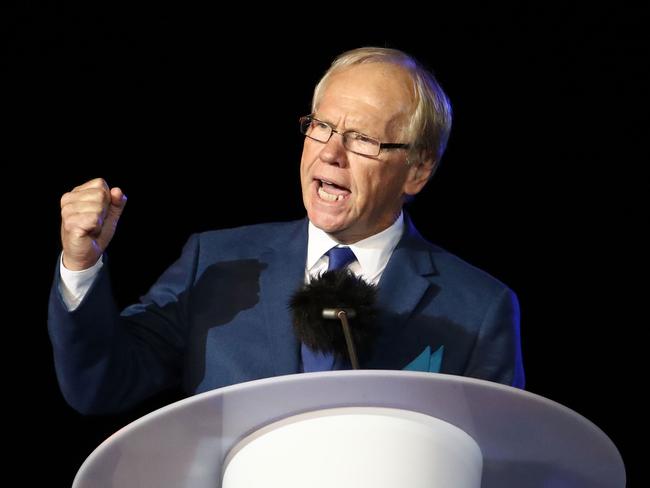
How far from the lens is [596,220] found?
3133 millimetres

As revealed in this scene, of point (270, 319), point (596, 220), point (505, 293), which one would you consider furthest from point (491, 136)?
point (270, 319)

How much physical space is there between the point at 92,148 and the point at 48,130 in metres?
0.13

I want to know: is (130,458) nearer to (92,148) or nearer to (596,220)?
(92,148)

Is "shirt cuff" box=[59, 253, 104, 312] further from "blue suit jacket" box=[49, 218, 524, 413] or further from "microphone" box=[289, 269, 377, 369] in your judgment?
"microphone" box=[289, 269, 377, 369]

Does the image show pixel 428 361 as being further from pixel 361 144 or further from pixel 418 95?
pixel 418 95

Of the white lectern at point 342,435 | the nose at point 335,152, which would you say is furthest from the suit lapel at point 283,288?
the white lectern at point 342,435

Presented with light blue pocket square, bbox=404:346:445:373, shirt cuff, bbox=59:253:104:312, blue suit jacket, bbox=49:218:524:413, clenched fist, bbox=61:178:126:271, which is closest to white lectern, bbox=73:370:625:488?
clenched fist, bbox=61:178:126:271

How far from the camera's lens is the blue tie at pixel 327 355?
2.22 m

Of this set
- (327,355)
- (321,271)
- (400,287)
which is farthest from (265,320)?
(327,355)

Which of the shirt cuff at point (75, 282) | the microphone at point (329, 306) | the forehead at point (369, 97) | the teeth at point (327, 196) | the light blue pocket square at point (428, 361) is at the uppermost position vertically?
the forehead at point (369, 97)

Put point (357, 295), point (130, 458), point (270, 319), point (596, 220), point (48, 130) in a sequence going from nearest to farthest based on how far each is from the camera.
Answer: point (130, 458)
point (357, 295)
point (270, 319)
point (48, 130)
point (596, 220)

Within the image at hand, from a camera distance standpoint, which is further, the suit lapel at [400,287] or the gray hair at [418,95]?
the gray hair at [418,95]

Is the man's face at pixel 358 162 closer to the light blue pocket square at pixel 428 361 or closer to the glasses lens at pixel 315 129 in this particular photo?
the glasses lens at pixel 315 129

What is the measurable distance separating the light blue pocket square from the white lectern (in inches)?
43.1
